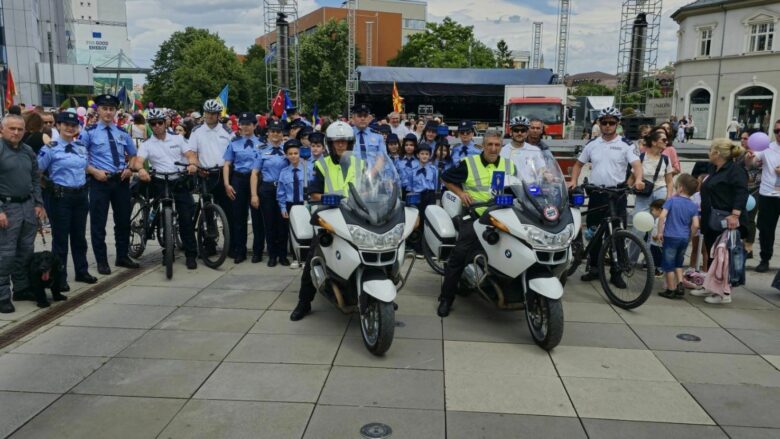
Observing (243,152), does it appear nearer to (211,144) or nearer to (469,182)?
(211,144)

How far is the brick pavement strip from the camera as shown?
3.70 m

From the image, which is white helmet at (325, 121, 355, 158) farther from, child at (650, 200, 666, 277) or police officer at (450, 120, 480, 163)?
child at (650, 200, 666, 277)

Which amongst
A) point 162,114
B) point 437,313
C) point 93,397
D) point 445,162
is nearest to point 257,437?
point 93,397

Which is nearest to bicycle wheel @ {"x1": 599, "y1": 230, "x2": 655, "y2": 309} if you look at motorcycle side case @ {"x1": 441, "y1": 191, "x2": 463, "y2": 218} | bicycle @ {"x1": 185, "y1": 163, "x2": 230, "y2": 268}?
motorcycle side case @ {"x1": 441, "y1": 191, "x2": 463, "y2": 218}

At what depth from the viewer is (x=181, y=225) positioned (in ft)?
24.8

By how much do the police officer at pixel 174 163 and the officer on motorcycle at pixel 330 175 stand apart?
2512 mm

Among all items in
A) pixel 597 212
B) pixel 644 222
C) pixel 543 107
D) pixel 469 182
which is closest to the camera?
pixel 469 182

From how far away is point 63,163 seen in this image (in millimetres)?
6309

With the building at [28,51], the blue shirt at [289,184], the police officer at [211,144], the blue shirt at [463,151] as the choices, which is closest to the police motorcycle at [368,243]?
the blue shirt at [289,184]

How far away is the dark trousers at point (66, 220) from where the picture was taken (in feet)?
20.9

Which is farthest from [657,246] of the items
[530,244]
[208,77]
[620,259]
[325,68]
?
[208,77]

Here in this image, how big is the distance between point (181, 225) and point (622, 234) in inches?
204

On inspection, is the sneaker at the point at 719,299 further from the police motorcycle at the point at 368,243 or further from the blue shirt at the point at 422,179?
the blue shirt at the point at 422,179

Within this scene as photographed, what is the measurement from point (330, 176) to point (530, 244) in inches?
71.7
